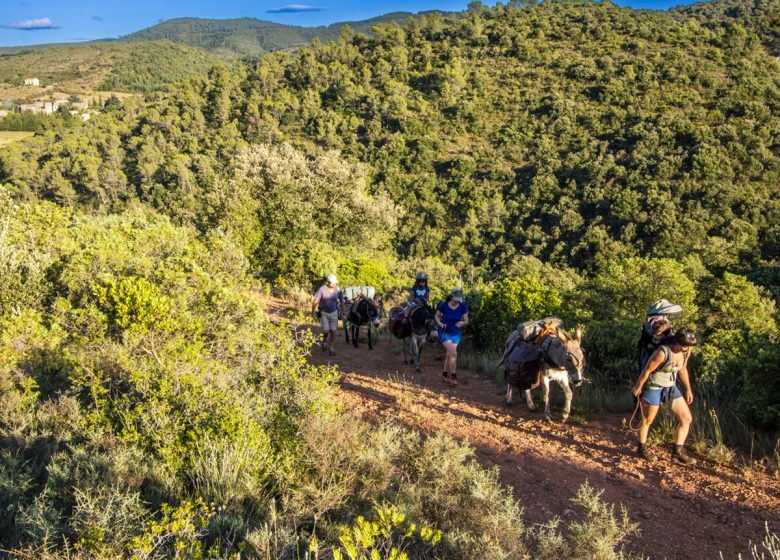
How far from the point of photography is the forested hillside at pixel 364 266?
3.63m

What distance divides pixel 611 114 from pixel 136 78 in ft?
467

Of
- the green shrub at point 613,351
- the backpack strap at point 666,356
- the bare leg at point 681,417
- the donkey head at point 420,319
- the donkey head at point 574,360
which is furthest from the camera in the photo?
the donkey head at point 420,319

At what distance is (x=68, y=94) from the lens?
12231cm

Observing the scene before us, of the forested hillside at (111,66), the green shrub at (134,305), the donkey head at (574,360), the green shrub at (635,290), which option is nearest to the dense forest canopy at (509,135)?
the green shrub at (134,305)

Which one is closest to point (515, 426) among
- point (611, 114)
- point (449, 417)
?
point (449, 417)

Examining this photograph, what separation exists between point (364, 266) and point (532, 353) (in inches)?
407

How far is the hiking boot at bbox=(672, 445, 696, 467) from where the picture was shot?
480cm

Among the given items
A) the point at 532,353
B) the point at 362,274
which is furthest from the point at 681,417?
the point at 362,274

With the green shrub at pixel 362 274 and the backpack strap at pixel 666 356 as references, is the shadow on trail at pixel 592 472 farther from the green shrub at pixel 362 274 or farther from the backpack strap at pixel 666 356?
the green shrub at pixel 362 274

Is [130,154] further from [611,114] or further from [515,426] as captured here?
[515,426]

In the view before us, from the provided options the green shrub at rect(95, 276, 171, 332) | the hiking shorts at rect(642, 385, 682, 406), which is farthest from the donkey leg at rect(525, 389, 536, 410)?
the green shrub at rect(95, 276, 171, 332)

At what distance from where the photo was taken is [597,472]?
4.76 metres

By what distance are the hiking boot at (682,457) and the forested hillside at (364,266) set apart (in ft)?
0.67

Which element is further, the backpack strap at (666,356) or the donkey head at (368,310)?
the donkey head at (368,310)
